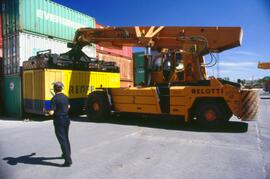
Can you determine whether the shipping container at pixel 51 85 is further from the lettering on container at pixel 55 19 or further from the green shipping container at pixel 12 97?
the lettering on container at pixel 55 19

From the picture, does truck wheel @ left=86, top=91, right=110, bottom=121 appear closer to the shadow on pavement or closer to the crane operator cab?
the shadow on pavement

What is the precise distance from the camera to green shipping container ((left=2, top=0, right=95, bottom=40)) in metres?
13.6

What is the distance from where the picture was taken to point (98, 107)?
1180 centimetres

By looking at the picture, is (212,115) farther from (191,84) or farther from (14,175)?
(14,175)

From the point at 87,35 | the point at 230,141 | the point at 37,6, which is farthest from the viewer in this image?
the point at 37,6

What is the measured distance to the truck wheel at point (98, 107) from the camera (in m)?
11.6

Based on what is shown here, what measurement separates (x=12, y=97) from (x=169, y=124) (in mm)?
8117

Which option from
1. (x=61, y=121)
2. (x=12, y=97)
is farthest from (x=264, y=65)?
(x=61, y=121)

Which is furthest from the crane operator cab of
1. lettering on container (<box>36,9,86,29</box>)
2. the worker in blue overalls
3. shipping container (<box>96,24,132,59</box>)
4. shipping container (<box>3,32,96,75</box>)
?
shipping container (<box>96,24,132,59</box>)

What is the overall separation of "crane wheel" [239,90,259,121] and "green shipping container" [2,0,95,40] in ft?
34.2

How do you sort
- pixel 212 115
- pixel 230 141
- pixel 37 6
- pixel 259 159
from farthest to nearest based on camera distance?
pixel 37 6 < pixel 212 115 < pixel 230 141 < pixel 259 159

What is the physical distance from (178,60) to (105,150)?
199 inches

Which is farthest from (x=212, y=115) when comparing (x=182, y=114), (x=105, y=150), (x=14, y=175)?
(x=14, y=175)

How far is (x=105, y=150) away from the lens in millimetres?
6727
